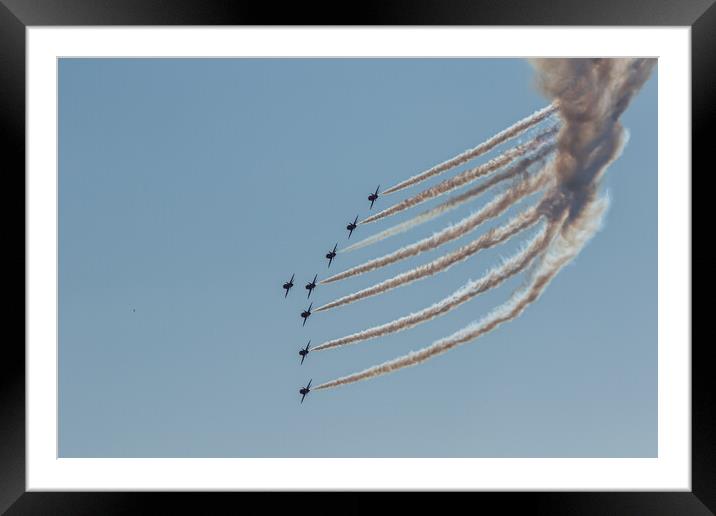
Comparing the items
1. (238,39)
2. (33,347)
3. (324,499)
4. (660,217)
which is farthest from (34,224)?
(660,217)

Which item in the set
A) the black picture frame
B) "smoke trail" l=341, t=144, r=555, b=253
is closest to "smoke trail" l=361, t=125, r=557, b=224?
"smoke trail" l=341, t=144, r=555, b=253

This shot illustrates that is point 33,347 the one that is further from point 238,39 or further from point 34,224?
point 238,39

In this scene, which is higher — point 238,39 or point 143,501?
point 238,39

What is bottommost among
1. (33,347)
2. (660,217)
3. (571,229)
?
(33,347)

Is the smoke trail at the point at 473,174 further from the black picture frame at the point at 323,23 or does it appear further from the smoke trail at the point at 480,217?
the black picture frame at the point at 323,23

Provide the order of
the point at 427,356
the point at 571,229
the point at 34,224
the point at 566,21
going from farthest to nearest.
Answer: the point at 427,356 → the point at 571,229 → the point at 34,224 → the point at 566,21

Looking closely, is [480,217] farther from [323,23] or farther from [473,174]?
[323,23]
